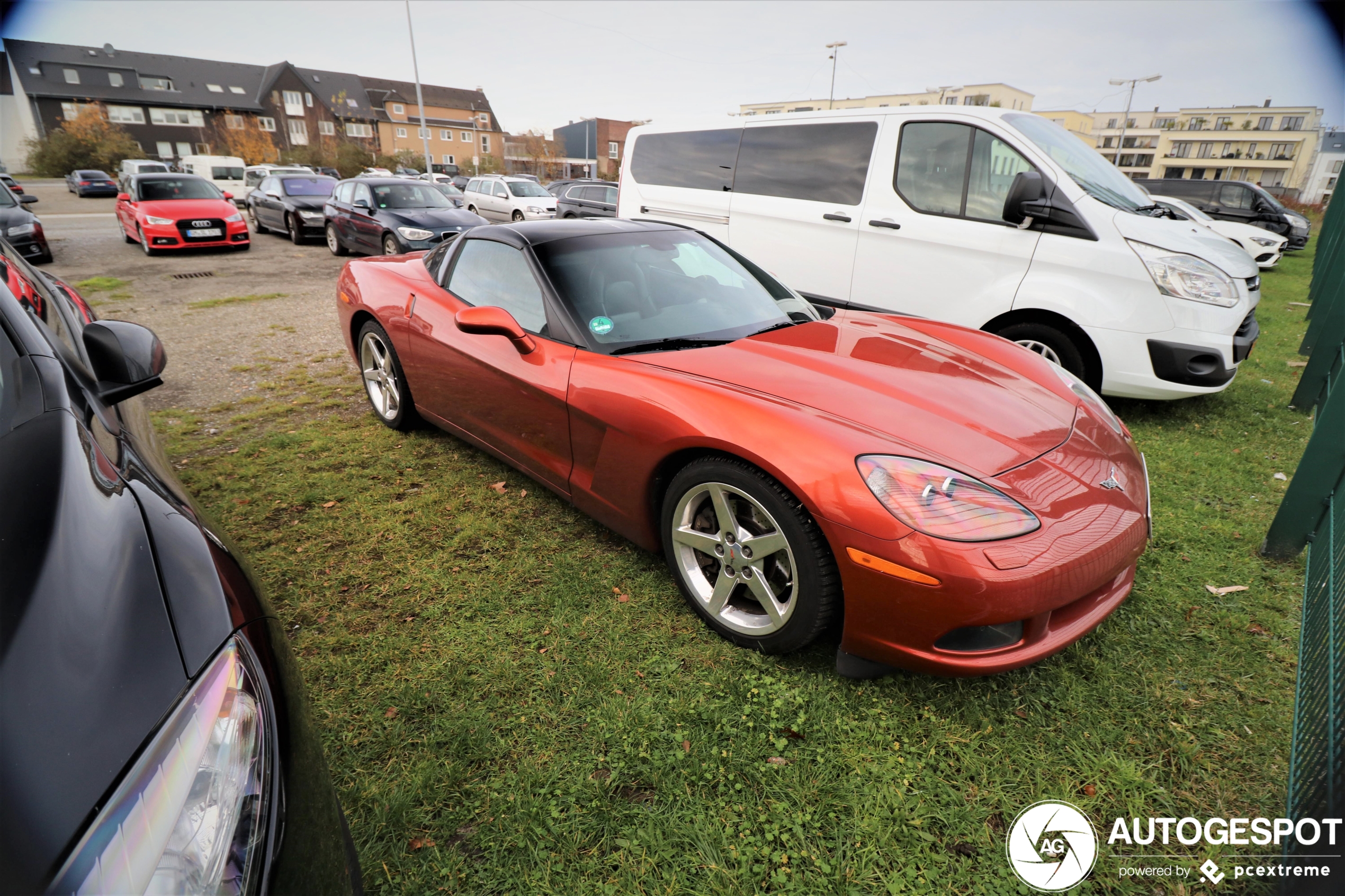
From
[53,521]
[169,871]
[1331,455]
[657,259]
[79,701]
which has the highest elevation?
[657,259]

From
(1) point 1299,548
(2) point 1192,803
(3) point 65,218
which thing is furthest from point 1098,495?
(3) point 65,218

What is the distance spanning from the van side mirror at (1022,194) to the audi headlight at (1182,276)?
0.77 meters

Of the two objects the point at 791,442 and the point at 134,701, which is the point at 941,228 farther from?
the point at 134,701

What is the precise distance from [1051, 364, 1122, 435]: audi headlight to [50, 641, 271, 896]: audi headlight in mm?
2878

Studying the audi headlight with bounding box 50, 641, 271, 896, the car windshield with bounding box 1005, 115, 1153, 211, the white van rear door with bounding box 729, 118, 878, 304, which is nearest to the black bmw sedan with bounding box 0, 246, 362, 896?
the audi headlight with bounding box 50, 641, 271, 896

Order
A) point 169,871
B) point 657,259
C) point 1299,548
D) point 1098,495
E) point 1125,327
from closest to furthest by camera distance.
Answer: point 169,871, point 1098,495, point 1299,548, point 657,259, point 1125,327

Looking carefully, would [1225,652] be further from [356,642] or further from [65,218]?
[65,218]

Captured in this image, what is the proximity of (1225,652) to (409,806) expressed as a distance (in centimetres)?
280

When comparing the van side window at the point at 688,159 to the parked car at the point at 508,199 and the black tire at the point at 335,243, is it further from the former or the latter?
the parked car at the point at 508,199

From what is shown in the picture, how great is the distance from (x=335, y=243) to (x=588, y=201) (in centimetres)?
564

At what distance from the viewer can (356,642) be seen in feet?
8.06

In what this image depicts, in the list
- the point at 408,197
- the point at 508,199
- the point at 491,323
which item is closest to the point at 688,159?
the point at 491,323

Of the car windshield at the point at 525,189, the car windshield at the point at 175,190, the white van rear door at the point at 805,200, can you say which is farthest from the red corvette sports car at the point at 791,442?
the car windshield at the point at 525,189

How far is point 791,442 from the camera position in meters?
2.07
